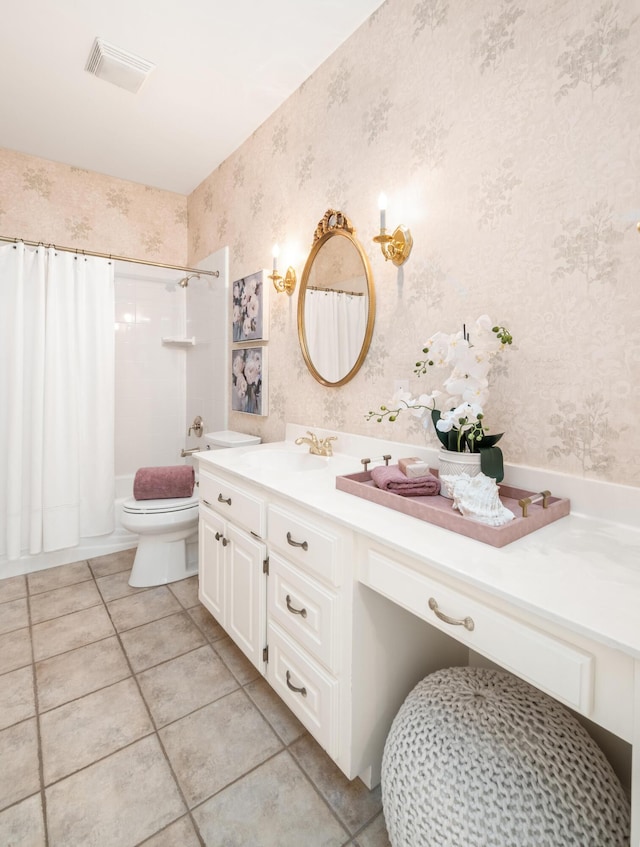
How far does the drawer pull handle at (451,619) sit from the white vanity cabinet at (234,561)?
0.66m

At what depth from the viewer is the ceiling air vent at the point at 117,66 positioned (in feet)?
5.80

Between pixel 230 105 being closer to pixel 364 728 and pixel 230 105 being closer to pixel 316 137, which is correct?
pixel 316 137

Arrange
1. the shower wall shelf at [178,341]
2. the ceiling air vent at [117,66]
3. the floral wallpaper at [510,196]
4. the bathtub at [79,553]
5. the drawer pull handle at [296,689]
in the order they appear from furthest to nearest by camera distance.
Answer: the shower wall shelf at [178,341]
the bathtub at [79,553]
the ceiling air vent at [117,66]
the drawer pull handle at [296,689]
the floral wallpaper at [510,196]

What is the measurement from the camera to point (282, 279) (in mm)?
2064

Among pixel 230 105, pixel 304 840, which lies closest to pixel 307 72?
pixel 230 105

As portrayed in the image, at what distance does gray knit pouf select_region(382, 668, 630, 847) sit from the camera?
0.74 m

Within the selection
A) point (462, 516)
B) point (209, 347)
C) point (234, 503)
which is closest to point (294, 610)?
point (234, 503)

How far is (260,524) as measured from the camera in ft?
4.37

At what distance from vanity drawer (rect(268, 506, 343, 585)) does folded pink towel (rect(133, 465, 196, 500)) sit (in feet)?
3.66

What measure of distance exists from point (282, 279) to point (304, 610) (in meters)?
1.56

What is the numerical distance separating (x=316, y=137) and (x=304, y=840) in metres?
2.47

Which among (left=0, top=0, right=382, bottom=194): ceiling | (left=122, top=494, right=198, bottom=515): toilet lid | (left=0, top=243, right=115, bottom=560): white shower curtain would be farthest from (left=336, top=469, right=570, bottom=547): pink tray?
(left=0, top=243, right=115, bottom=560): white shower curtain

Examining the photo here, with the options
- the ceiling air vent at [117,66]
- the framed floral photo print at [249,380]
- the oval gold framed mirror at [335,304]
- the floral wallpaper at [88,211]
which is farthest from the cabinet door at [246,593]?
the floral wallpaper at [88,211]

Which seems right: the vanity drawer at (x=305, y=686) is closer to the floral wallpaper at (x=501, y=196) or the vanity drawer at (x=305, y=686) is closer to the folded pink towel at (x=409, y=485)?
the folded pink towel at (x=409, y=485)
